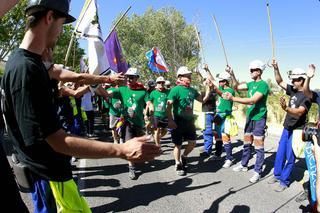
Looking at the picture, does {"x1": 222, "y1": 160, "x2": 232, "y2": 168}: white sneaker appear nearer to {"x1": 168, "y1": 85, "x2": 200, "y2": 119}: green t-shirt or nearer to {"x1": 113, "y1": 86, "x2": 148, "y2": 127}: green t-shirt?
{"x1": 168, "y1": 85, "x2": 200, "y2": 119}: green t-shirt

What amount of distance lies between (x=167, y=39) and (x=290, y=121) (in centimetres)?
3356

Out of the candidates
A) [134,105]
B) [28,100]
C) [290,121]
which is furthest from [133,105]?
[28,100]

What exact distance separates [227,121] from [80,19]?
422 centimetres

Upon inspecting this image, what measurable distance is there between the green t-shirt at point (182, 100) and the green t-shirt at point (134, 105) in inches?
24.0

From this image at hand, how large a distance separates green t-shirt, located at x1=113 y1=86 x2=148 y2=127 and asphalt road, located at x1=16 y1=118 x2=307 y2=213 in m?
1.10

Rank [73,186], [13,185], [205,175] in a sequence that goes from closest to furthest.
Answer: [13,185]
[73,186]
[205,175]

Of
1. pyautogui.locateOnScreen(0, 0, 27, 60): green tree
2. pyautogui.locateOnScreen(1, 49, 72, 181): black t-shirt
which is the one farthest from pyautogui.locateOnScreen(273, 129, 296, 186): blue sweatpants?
pyautogui.locateOnScreen(0, 0, 27, 60): green tree

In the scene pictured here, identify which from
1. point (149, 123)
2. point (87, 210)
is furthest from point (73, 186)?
point (149, 123)

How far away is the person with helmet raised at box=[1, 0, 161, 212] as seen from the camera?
1712mm

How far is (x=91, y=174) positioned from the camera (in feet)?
22.3

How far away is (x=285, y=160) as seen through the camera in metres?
6.07

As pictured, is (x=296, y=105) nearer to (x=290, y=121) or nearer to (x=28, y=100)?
(x=290, y=121)

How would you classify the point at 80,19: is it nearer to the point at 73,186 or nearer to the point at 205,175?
the point at 73,186

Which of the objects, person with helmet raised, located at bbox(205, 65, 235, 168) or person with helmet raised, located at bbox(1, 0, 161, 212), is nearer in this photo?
person with helmet raised, located at bbox(1, 0, 161, 212)
